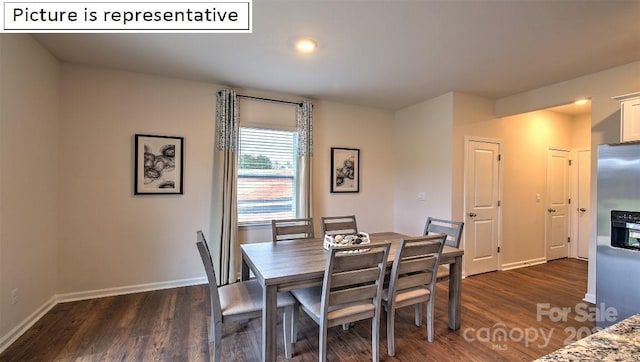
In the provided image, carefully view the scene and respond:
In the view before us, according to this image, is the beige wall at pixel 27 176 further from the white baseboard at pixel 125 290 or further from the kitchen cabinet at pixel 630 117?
the kitchen cabinet at pixel 630 117

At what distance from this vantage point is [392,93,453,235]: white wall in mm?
4113

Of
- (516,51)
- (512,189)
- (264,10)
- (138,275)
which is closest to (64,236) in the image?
(138,275)

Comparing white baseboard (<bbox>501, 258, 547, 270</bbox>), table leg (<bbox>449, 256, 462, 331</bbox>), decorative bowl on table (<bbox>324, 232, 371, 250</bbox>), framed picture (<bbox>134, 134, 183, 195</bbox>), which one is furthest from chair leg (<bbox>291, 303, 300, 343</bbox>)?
white baseboard (<bbox>501, 258, 547, 270</bbox>)

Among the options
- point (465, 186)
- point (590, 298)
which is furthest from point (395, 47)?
point (590, 298)

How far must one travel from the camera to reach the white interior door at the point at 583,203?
512 centimetres

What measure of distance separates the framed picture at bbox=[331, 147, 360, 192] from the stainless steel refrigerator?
9.53ft

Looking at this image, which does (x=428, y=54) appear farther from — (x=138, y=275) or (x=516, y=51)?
(x=138, y=275)

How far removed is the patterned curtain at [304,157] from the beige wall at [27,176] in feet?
9.06

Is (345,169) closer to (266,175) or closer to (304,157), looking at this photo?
(304,157)

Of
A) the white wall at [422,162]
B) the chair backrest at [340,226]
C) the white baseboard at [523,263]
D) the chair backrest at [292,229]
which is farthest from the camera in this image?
the white baseboard at [523,263]

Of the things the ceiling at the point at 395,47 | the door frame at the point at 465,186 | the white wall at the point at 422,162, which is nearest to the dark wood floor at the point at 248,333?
the door frame at the point at 465,186

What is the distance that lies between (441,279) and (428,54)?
2168mm

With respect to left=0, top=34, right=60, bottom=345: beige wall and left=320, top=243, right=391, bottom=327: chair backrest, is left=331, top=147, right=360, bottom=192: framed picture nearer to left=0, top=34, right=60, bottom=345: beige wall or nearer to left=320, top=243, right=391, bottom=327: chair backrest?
left=320, top=243, right=391, bottom=327: chair backrest

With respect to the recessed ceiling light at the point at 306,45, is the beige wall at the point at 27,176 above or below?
below
